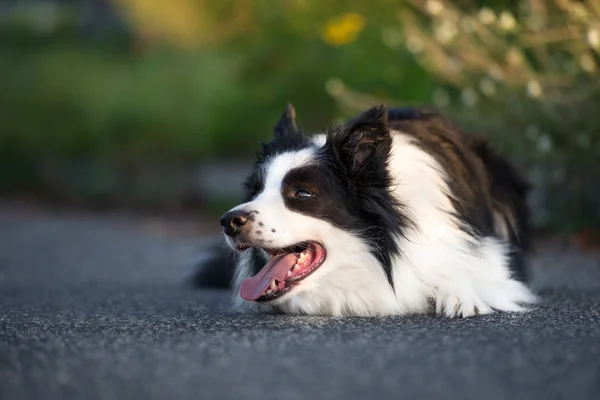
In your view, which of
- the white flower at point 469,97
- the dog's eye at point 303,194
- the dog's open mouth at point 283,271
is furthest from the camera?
the white flower at point 469,97

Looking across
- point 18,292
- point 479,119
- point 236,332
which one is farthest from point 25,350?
point 479,119

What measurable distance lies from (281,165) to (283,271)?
59cm

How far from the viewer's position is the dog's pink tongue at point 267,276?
16.3 feet

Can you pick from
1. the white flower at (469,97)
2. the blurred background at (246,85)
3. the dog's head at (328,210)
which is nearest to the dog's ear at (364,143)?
the dog's head at (328,210)

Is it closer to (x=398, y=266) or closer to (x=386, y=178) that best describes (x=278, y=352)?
(x=398, y=266)

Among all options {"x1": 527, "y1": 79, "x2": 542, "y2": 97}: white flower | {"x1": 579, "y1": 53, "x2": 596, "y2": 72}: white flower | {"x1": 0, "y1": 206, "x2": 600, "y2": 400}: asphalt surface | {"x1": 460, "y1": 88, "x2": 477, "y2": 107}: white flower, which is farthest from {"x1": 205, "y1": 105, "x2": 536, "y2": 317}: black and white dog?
{"x1": 460, "y1": 88, "x2": 477, "y2": 107}: white flower

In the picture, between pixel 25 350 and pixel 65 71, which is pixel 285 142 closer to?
pixel 25 350

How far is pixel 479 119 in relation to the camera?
9.08 meters

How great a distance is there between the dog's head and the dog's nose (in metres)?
0.05

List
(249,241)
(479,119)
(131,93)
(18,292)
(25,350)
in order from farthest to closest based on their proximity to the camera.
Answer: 1. (131,93)
2. (479,119)
3. (18,292)
4. (249,241)
5. (25,350)

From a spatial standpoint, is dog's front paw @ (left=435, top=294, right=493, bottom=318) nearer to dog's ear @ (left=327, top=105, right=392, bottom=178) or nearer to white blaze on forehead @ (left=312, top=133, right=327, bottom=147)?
dog's ear @ (left=327, top=105, right=392, bottom=178)

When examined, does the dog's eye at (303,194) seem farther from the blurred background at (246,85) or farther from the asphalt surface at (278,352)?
the blurred background at (246,85)

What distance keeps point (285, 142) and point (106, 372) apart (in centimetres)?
223

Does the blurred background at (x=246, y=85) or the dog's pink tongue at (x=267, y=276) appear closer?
the dog's pink tongue at (x=267, y=276)
